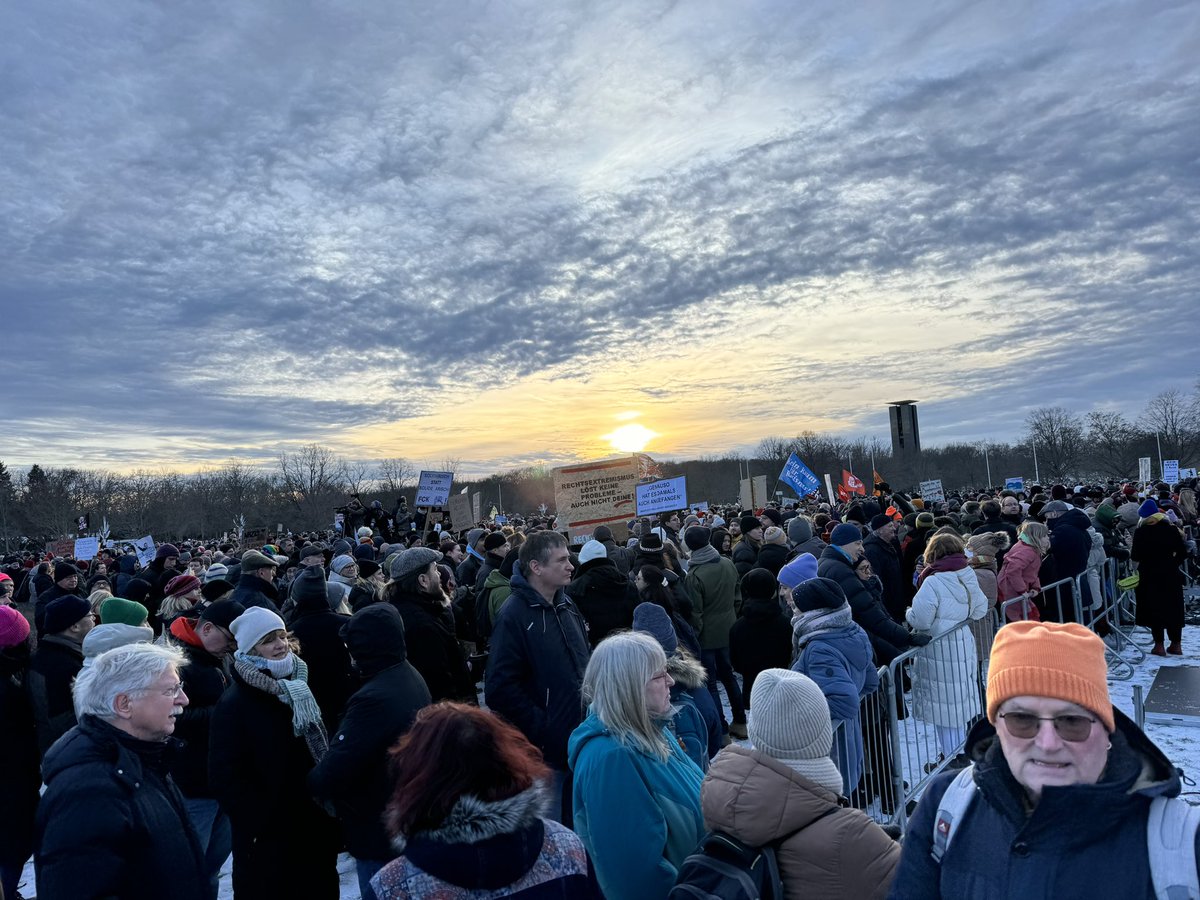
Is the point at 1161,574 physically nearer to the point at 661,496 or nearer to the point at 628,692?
the point at 661,496

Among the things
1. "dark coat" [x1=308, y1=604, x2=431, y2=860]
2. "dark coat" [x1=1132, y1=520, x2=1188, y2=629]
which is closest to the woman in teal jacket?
"dark coat" [x1=308, y1=604, x2=431, y2=860]

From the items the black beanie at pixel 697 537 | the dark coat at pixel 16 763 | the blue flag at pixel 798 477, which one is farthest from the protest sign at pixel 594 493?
the dark coat at pixel 16 763

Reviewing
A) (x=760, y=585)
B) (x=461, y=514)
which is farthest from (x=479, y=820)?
(x=461, y=514)

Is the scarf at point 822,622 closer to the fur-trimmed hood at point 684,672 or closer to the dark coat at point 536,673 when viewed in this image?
the fur-trimmed hood at point 684,672

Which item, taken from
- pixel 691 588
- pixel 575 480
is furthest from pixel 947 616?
pixel 575 480

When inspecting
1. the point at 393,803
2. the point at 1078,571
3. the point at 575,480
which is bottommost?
the point at 1078,571

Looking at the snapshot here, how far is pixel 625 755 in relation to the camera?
9.28 feet

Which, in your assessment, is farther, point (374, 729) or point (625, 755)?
point (374, 729)

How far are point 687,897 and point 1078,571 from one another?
936 cm

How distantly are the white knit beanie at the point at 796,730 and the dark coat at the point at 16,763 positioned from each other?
460 centimetres

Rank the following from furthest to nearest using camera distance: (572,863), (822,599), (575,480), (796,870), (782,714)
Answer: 1. (575,480)
2. (822,599)
3. (782,714)
4. (796,870)
5. (572,863)

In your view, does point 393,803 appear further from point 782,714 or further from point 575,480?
point 575,480

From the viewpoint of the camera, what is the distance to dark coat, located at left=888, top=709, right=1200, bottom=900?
1628 mm

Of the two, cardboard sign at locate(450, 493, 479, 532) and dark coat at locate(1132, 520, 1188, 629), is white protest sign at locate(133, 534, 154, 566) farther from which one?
dark coat at locate(1132, 520, 1188, 629)
